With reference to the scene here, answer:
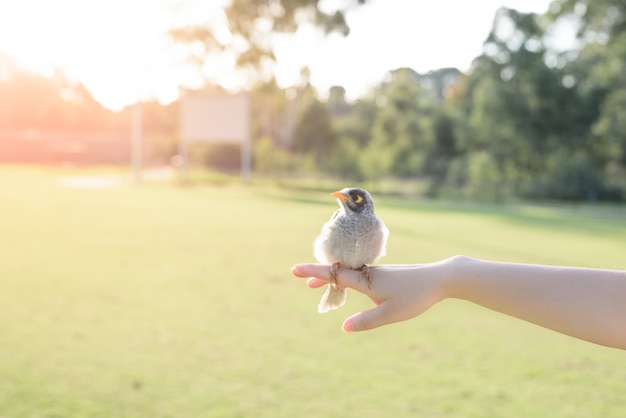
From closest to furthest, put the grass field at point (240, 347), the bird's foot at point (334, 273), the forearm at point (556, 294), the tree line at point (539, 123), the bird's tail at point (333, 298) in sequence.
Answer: the forearm at point (556, 294) < the bird's foot at point (334, 273) < the bird's tail at point (333, 298) < the grass field at point (240, 347) < the tree line at point (539, 123)

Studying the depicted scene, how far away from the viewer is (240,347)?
6.00 meters

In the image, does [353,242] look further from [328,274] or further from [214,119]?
[214,119]

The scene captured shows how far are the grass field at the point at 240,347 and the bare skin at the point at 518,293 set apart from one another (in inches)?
110

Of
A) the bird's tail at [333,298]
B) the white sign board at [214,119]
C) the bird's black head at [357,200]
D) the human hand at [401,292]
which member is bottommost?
the bird's tail at [333,298]

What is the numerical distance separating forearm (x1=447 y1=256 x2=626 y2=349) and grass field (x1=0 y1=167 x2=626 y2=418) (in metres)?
2.83

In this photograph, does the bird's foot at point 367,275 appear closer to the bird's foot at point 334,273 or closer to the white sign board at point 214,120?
the bird's foot at point 334,273

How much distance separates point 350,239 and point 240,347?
13.1 feet

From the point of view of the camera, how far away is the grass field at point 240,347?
15.5 ft

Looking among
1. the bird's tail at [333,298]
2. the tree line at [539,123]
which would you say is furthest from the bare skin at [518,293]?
the tree line at [539,123]

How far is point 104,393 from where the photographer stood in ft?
15.8

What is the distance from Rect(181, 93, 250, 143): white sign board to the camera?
3275 cm

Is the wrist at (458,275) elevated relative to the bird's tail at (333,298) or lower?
elevated

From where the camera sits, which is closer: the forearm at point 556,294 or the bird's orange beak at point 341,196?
the forearm at point 556,294

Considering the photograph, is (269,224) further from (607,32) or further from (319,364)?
(607,32)
